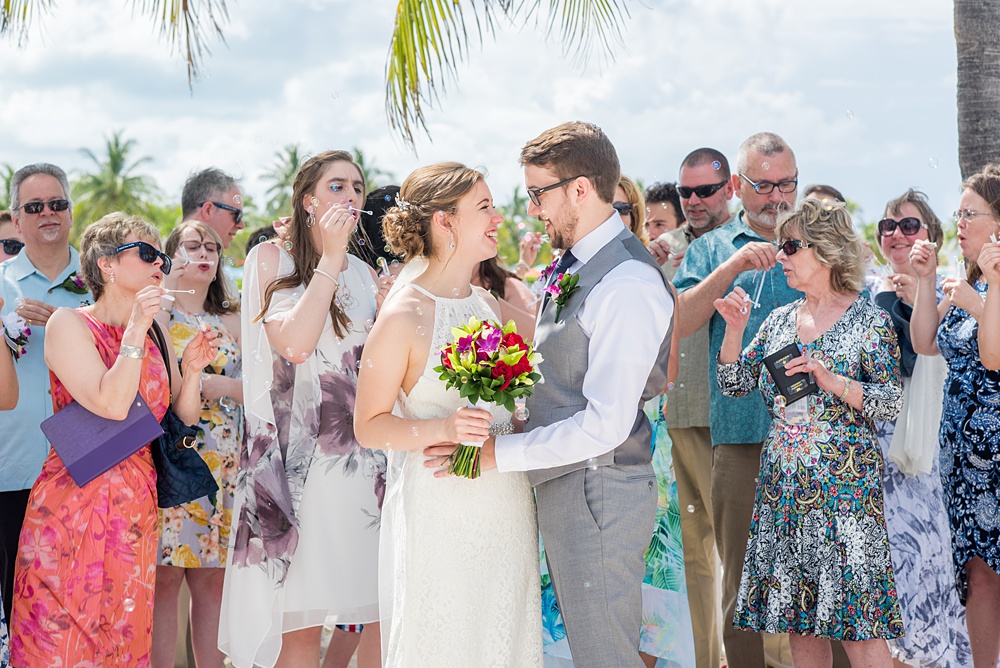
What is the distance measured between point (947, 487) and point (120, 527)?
13.2 ft

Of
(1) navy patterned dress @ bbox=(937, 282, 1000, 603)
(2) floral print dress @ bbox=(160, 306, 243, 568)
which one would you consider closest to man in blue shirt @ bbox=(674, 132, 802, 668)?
(1) navy patterned dress @ bbox=(937, 282, 1000, 603)

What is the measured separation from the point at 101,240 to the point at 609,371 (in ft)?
8.53

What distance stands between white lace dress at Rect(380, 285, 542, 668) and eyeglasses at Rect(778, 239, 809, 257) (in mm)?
1846

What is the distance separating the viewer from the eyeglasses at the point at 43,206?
5.78 metres

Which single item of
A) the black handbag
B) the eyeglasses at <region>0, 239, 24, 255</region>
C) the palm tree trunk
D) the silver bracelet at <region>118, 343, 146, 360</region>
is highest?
the palm tree trunk

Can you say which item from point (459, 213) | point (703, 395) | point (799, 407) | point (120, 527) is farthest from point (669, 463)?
point (120, 527)

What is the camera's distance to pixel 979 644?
5.05 m

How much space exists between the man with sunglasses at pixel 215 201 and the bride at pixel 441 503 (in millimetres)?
2768

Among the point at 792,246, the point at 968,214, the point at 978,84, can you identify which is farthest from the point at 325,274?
the point at 978,84

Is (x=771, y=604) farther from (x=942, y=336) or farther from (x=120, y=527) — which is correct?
(x=120, y=527)

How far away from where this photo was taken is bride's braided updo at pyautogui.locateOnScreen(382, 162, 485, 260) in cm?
379

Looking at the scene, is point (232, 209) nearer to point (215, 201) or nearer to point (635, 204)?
point (215, 201)

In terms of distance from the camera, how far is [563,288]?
3.54m

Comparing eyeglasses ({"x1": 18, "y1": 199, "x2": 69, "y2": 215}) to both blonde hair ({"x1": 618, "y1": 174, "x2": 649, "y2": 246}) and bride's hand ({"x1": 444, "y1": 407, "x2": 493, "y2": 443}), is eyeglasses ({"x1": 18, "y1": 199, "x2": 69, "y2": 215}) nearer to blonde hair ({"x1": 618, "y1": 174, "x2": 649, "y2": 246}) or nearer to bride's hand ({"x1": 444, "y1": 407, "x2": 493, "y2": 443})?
blonde hair ({"x1": 618, "y1": 174, "x2": 649, "y2": 246})
